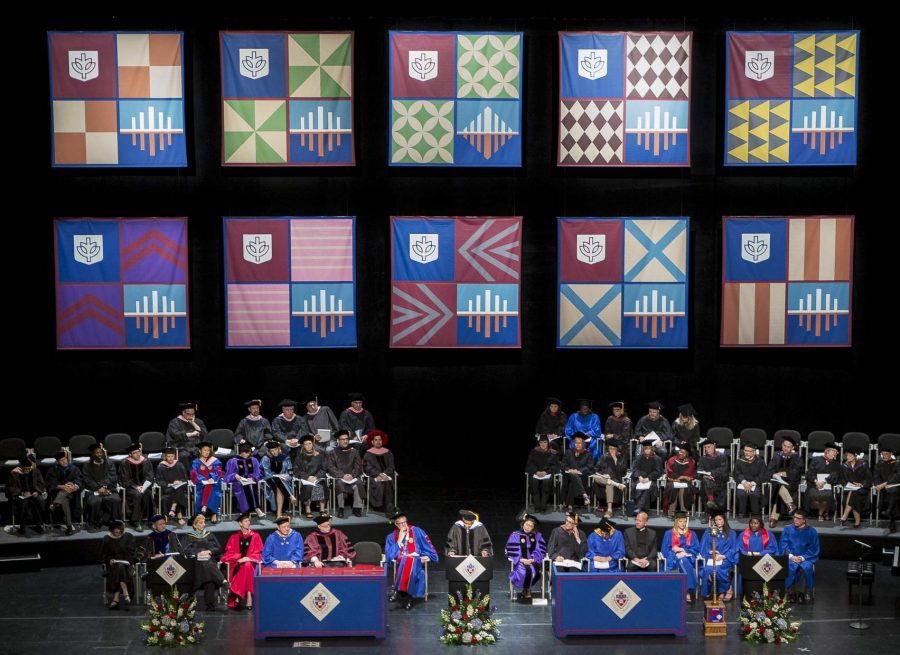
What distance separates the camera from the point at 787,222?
2048cm

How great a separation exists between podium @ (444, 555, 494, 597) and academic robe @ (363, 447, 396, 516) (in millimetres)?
2973

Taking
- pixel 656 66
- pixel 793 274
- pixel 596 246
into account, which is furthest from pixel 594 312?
pixel 656 66

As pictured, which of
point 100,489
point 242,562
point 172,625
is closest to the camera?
point 172,625

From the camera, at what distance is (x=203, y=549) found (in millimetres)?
16438

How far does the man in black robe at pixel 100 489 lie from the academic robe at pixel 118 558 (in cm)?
136

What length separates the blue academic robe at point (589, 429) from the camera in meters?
19.8

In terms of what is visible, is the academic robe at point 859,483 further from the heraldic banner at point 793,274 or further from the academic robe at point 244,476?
the academic robe at point 244,476

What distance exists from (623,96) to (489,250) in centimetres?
349

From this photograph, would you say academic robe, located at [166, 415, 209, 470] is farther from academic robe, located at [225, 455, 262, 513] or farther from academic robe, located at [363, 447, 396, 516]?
academic robe, located at [363, 447, 396, 516]

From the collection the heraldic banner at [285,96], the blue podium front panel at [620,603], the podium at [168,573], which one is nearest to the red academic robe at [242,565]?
the podium at [168,573]

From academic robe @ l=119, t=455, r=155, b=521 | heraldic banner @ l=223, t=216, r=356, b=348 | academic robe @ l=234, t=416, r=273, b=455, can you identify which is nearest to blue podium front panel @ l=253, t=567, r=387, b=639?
academic robe @ l=119, t=455, r=155, b=521

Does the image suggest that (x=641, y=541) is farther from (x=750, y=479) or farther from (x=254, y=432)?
(x=254, y=432)

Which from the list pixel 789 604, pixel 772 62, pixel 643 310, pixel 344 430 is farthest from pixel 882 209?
pixel 344 430

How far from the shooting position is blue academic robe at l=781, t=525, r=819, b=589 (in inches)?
646
